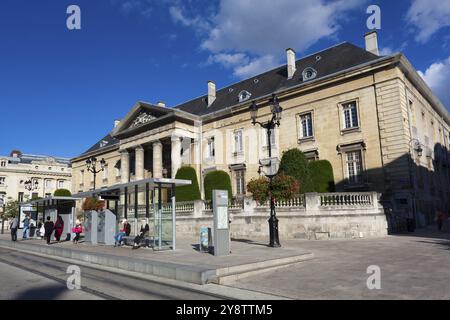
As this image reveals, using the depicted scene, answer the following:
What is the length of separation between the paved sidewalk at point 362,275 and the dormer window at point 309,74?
19.8 meters

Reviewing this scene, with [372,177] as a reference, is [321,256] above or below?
below

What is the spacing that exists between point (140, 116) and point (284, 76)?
17.6m

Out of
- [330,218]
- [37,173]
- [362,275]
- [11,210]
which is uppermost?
[37,173]

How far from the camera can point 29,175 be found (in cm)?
7569

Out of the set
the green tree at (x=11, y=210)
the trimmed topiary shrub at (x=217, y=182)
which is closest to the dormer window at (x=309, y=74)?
the trimmed topiary shrub at (x=217, y=182)

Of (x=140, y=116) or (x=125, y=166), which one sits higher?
(x=140, y=116)

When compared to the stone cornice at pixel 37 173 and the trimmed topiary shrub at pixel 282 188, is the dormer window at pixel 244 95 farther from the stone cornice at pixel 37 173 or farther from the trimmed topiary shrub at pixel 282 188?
the stone cornice at pixel 37 173

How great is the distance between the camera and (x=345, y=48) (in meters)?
32.4

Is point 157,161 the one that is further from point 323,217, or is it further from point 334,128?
point 323,217

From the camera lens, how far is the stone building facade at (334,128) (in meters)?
26.0

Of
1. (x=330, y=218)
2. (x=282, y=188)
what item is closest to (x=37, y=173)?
(x=330, y=218)

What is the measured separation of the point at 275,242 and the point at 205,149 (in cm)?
2493
